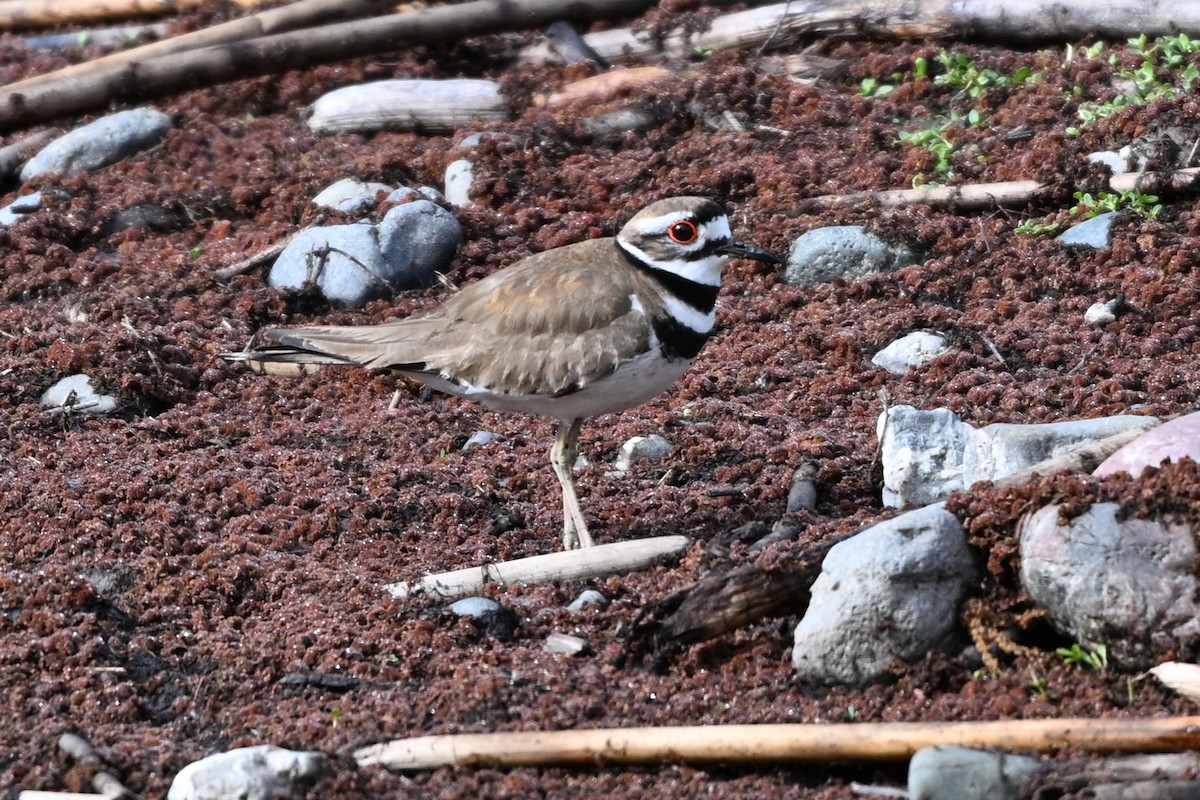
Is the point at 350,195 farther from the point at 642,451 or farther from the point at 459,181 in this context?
the point at 642,451

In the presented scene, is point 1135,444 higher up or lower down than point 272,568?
higher up

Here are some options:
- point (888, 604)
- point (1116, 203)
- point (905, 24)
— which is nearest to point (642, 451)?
point (888, 604)

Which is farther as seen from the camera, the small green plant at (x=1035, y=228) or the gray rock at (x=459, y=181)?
the gray rock at (x=459, y=181)

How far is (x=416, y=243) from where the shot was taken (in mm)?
8766

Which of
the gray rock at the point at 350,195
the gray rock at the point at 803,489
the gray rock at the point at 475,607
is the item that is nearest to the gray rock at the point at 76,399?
the gray rock at the point at 350,195

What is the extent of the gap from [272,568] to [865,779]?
2.60 m

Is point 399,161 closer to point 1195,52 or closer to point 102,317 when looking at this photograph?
point 102,317

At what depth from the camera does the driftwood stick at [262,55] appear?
36.5ft

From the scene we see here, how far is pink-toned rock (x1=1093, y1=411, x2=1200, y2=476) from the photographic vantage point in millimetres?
4684

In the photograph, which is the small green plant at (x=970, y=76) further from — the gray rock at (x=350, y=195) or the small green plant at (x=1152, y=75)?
the gray rock at (x=350, y=195)

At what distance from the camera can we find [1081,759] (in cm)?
396

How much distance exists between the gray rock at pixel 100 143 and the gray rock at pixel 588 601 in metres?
6.75

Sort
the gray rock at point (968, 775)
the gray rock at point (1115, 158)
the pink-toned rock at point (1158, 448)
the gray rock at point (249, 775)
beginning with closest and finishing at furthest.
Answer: the gray rock at point (968, 775), the gray rock at point (249, 775), the pink-toned rock at point (1158, 448), the gray rock at point (1115, 158)

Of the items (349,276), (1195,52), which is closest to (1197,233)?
(1195,52)
